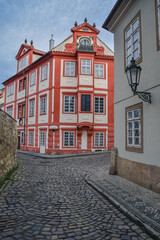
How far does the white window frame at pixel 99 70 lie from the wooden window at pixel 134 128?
45.1 feet

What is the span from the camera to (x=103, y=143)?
68.7 feet

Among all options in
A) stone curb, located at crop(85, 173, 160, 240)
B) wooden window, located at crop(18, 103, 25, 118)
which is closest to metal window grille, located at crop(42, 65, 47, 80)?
wooden window, located at crop(18, 103, 25, 118)

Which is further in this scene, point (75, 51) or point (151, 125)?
point (75, 51)

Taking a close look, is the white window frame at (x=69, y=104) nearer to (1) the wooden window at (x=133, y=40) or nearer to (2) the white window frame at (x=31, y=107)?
(2) the white window frame at (x=31, y=107)

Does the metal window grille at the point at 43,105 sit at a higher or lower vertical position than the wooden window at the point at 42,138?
higher

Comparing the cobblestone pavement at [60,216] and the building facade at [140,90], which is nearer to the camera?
the cobblestone pavement at [60,216]

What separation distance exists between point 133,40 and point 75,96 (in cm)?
1310

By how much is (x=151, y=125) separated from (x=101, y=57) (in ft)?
53.3

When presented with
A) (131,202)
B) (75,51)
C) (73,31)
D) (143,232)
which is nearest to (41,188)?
(131,202)

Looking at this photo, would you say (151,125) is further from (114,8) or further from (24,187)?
(114,8)

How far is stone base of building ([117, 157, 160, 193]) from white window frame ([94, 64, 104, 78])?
1391 cm

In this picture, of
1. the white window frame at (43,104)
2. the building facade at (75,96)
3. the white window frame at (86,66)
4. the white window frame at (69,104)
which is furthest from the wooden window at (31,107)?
the white window frame at (86,66)

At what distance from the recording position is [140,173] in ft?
22.3

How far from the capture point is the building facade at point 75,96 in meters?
20.0
